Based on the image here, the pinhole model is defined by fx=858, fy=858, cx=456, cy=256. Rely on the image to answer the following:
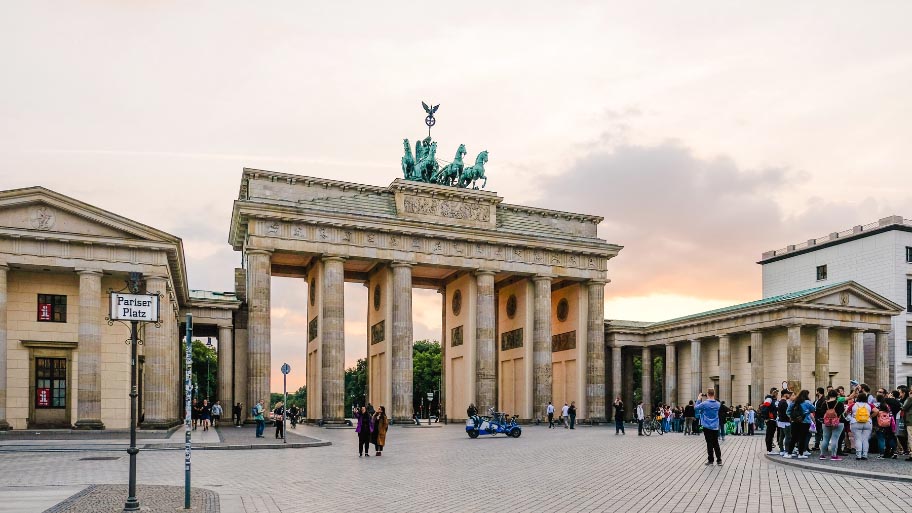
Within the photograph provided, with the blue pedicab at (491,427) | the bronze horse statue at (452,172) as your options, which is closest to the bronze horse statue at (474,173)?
the bronze horse statue at (452,172)

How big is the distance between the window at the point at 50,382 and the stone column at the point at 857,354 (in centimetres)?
4887

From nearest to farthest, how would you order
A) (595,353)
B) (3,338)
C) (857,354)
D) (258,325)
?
(3,338) → (258,325) → (857,354) → (595,353)

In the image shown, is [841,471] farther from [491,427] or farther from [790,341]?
[790,341]

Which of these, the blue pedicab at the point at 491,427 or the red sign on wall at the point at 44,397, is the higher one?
the red sign on wall at the point at 44,397

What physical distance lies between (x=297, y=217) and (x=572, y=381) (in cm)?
2673

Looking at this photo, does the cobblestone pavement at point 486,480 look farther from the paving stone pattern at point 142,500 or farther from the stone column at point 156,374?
the stone column at point 156,374

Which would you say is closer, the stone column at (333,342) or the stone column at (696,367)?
the stone column at (333,342)

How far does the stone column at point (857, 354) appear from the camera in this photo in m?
58.3

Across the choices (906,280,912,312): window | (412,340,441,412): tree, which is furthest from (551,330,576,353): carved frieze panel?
(412,340,441,412): tree

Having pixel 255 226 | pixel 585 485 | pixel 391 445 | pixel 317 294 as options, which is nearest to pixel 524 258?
pixel 317 294

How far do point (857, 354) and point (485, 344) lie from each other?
25631 mm

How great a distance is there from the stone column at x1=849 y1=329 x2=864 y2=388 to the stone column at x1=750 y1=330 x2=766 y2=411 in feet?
21.0

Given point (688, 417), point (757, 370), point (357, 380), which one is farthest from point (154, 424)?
point (357, 380)

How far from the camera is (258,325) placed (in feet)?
180
